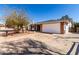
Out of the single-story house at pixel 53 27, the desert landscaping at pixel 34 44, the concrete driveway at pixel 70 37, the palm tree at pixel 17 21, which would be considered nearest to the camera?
the desert landscaping at pixel 34 44

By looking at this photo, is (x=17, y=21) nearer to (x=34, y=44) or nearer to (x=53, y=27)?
(x=34, y=44)

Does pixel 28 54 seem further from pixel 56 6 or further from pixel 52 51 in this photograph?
pixel 56 6

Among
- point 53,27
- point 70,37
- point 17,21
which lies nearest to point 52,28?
point 53,27

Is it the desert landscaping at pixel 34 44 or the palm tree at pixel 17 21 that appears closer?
the desert landscaping at pixel 34 44

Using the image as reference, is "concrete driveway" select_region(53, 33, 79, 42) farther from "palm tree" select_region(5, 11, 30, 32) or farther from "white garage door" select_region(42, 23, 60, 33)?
"palm tree" select_region(5, 11, 30, 32)

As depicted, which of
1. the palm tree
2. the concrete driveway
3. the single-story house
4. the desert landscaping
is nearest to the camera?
the desert landscaping

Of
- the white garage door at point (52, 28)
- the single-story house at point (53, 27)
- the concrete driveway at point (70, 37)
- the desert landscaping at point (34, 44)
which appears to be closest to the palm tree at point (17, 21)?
the single-story house at point (53, 27)

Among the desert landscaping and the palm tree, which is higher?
the palm tree

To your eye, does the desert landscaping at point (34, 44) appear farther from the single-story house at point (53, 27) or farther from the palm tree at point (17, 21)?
the single-story house at point (53, 27)

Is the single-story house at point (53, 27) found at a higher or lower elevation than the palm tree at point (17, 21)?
lower

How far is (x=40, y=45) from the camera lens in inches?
163

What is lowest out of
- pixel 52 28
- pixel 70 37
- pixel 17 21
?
pixel 70 37

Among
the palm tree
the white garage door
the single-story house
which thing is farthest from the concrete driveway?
the palm tree

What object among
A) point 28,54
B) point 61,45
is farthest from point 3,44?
point 61,45
